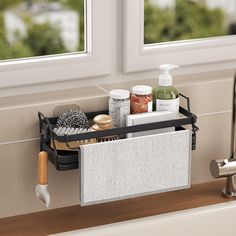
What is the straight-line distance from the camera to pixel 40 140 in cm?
193

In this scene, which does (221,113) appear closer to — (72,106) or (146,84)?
(146,84)

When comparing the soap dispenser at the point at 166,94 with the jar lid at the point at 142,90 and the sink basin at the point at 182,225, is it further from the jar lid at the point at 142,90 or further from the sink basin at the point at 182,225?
the sink basin at the point at 182,225

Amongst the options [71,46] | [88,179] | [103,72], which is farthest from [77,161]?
[71,46]

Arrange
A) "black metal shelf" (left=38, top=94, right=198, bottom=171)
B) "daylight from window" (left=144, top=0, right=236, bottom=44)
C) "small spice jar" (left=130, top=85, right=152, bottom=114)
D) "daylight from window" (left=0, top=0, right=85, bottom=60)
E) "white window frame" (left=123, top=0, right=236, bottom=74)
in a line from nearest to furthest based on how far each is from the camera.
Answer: "black metal shelf" (left=38, top=94, right=198, bottom=171)
"small spice jar" (left=130, top=85, right=152, bottom=114)
"white window frame" (left=123, top=0, right=236, bottom=74)
"daylight from window" (left=0, top=0, right=85, bottom=60)
"daylight from window" (left=144, top=0, right=236, bottom=44)

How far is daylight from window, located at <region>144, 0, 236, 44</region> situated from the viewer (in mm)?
3625

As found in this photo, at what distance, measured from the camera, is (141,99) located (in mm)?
1934

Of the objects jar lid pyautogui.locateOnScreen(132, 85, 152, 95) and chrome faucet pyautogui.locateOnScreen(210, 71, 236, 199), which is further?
chrome faucet pyautogui.locateOnScreen(210, 71, 236, 199)

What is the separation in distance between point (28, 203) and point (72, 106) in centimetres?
28

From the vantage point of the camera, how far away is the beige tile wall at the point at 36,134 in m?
1.92

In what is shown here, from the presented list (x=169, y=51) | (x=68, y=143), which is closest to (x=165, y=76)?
(x=169, y=51)

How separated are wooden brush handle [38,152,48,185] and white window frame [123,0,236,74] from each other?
1.20 ft

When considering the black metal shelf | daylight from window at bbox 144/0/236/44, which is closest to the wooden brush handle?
the black metal shelf

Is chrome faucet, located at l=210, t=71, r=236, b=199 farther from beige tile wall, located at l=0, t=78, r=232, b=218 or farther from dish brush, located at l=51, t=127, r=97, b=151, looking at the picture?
dish brush, located at l=51, t=127, r=97, b=151

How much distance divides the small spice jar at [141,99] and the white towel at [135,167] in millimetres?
95
